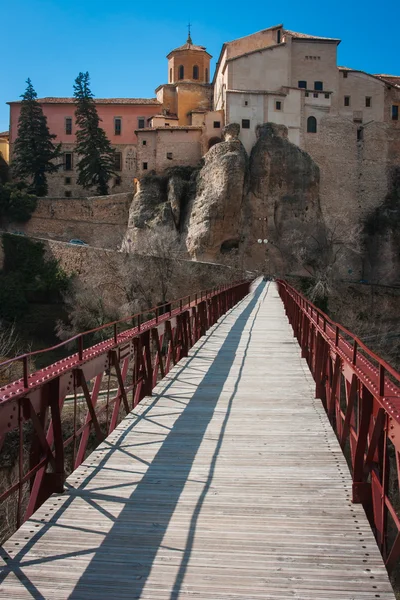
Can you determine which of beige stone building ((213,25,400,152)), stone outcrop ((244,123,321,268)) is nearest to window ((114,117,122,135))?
beige stone building ((213,25,400,152))

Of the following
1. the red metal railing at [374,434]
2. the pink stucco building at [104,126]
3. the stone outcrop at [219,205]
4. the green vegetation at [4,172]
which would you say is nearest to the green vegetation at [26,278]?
the stone outcrop at [219,205]

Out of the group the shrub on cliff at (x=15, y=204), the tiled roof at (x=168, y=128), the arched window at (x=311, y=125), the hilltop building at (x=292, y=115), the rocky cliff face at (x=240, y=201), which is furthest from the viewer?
the tiled roof at (x=168, y=128)

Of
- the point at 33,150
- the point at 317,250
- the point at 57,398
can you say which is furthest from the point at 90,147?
the point at 57,398

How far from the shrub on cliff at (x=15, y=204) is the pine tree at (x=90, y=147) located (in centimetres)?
588

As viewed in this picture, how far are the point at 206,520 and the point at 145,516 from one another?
0.49 meters

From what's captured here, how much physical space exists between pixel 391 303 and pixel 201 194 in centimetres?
1613

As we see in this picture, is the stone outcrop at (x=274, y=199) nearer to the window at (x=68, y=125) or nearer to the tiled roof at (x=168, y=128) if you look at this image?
the tiled roof at (x=168, y=128)

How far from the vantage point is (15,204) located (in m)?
43.8

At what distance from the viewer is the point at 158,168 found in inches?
1900

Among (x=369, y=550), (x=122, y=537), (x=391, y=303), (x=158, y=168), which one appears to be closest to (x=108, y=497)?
(x=122, y=537)

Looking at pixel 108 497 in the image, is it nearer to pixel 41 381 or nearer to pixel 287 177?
pixel 41 381

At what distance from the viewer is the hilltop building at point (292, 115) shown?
46.1 metres

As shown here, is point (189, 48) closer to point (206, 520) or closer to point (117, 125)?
point (117, 125)

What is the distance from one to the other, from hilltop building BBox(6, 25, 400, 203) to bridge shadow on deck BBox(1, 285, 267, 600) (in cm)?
4153
